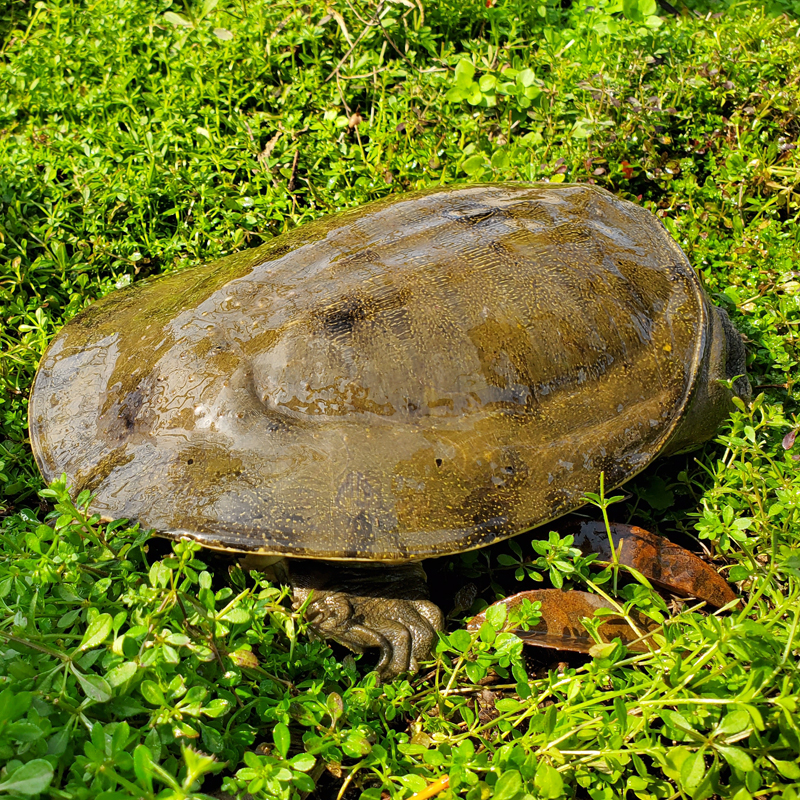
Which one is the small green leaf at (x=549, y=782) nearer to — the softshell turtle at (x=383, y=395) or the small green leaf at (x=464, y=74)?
the softshell turtle at (x=383, y=395)

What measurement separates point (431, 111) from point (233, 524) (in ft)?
8.17

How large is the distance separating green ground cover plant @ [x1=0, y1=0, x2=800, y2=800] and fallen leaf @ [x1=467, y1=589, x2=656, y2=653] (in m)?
0.07

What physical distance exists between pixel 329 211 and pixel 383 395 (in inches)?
58.9

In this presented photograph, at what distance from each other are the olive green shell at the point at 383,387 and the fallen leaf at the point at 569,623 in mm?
228

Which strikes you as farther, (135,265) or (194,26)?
(194,26)

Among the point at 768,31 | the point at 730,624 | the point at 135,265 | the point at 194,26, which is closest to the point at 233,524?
the point at 730,624

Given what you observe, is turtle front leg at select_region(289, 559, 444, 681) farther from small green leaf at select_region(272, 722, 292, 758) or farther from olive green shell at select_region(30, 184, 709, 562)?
small green leaf at select_region(272, 722, 292, 758)

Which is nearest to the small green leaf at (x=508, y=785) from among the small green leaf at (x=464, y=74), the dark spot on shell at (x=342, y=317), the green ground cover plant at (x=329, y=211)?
the green ground cover plant at (x=329, y=211)

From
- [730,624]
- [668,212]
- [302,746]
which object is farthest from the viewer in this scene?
[668,212]

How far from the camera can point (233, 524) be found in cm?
183

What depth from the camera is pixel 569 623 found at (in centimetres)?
201

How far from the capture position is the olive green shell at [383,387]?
1887 mm

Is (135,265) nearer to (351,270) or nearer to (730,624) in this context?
(351,270)

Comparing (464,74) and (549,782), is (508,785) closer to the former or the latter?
(549,782)
